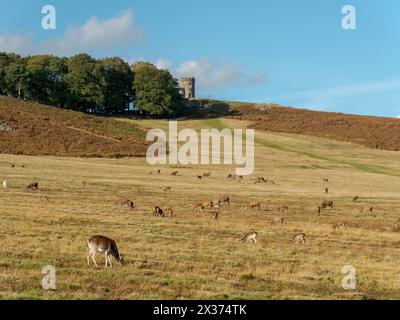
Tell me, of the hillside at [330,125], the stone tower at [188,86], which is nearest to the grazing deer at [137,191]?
the hillside at [330,125]

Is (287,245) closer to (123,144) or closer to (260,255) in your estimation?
(260,255)

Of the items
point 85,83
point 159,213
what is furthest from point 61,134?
point 159,213

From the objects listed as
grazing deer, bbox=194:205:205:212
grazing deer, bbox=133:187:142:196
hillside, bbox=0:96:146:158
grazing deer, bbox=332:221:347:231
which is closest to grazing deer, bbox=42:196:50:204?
grazing deer, bbox=133:187:142:196

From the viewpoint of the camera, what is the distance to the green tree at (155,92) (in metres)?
128

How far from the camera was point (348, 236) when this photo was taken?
2678 centimetres

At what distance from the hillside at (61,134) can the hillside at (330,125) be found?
3690 cm

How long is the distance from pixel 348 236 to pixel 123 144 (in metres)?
59.5

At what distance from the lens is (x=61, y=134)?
82688 mm

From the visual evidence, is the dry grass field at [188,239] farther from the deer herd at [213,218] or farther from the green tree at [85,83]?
the green tree at [85,83]

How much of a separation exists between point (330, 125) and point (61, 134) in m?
60.8

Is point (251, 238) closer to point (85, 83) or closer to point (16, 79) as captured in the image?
point (16, 79)

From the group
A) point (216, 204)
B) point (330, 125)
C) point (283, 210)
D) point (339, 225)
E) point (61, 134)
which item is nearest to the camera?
point (339, 225)

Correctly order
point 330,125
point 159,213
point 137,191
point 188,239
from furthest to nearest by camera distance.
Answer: point 330,125 < point 137,191 < point 159,213 < point 188,239
